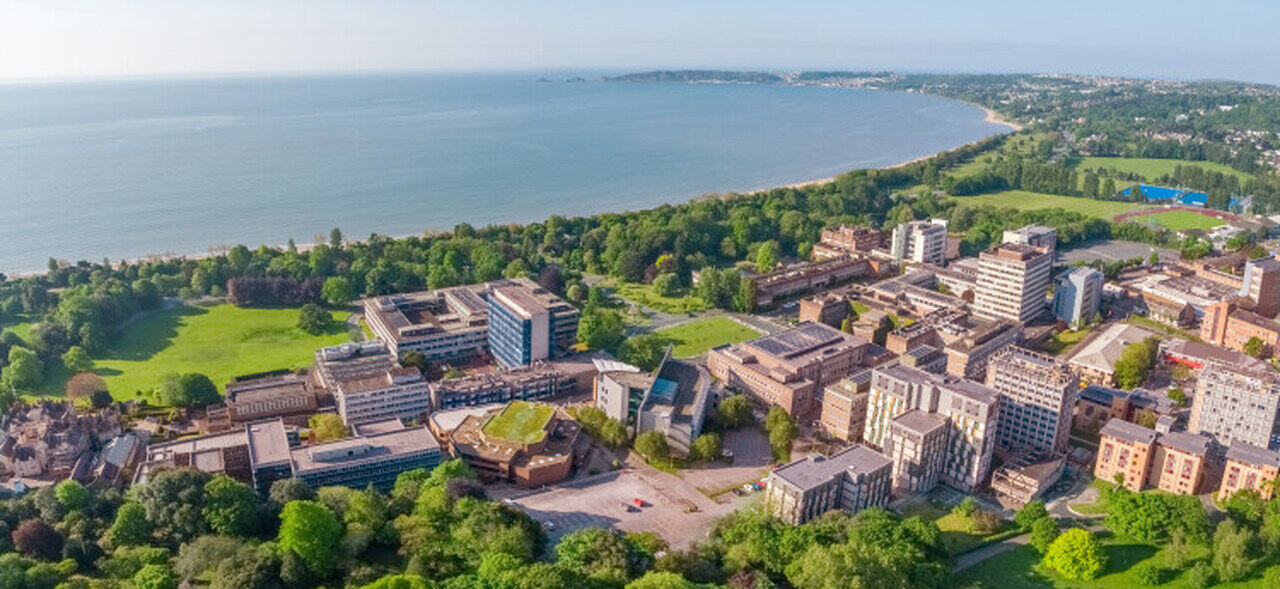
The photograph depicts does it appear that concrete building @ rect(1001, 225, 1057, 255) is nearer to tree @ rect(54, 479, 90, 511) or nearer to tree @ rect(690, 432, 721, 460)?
tree @ rect(690, 432, 721, 460)

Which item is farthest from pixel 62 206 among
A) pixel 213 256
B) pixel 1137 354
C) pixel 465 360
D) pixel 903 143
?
pixel 903 143

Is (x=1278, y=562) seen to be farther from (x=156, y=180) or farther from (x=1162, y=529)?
(x=156, y=180)

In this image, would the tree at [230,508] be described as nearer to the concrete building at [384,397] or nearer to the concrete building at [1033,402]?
the concrete building at [384,397]

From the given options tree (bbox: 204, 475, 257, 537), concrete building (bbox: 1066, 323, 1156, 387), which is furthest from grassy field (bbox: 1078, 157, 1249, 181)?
tree (bbox: 204, 475, 257, 537)

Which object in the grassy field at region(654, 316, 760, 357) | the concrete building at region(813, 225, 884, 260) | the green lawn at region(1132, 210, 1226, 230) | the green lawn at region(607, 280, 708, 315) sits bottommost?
the grassy field at region(654, 316, 760, 357)

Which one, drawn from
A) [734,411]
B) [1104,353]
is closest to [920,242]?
[1104,353]
